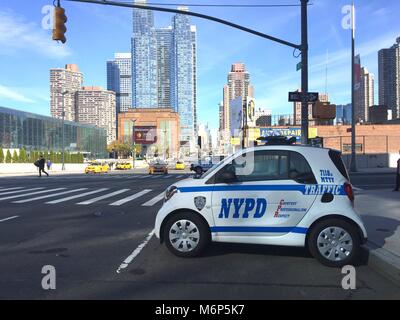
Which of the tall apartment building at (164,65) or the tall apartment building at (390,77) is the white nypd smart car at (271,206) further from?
the tall apartment building at (164,65)

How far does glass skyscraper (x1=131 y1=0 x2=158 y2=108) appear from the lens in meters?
138

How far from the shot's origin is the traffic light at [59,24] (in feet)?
45.5

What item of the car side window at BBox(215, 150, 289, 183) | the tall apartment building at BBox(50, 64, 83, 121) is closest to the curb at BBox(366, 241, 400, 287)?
the car side window at BBox(215, 150, 289, 183)

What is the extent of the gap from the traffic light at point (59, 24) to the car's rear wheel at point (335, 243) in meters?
10.4

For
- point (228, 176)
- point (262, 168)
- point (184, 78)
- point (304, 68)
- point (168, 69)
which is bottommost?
point (228, 176)

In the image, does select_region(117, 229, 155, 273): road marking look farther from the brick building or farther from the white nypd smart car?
the brick building

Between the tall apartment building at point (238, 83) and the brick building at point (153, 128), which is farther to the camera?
the brick building at point (153, 128)

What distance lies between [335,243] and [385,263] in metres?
0.76

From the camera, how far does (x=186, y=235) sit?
748 cm

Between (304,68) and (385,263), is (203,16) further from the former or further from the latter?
(385,263)

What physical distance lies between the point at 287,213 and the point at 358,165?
4035cm

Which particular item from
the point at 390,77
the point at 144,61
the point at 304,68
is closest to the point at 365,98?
the point at 390,77

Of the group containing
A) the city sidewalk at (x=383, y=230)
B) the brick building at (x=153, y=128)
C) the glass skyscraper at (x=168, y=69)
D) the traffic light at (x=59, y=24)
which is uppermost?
the glass skyscraper at (x=168, y=69)

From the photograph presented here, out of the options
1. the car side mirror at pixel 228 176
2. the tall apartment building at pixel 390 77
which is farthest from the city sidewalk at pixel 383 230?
the tall apartment building at pixel 390 77
